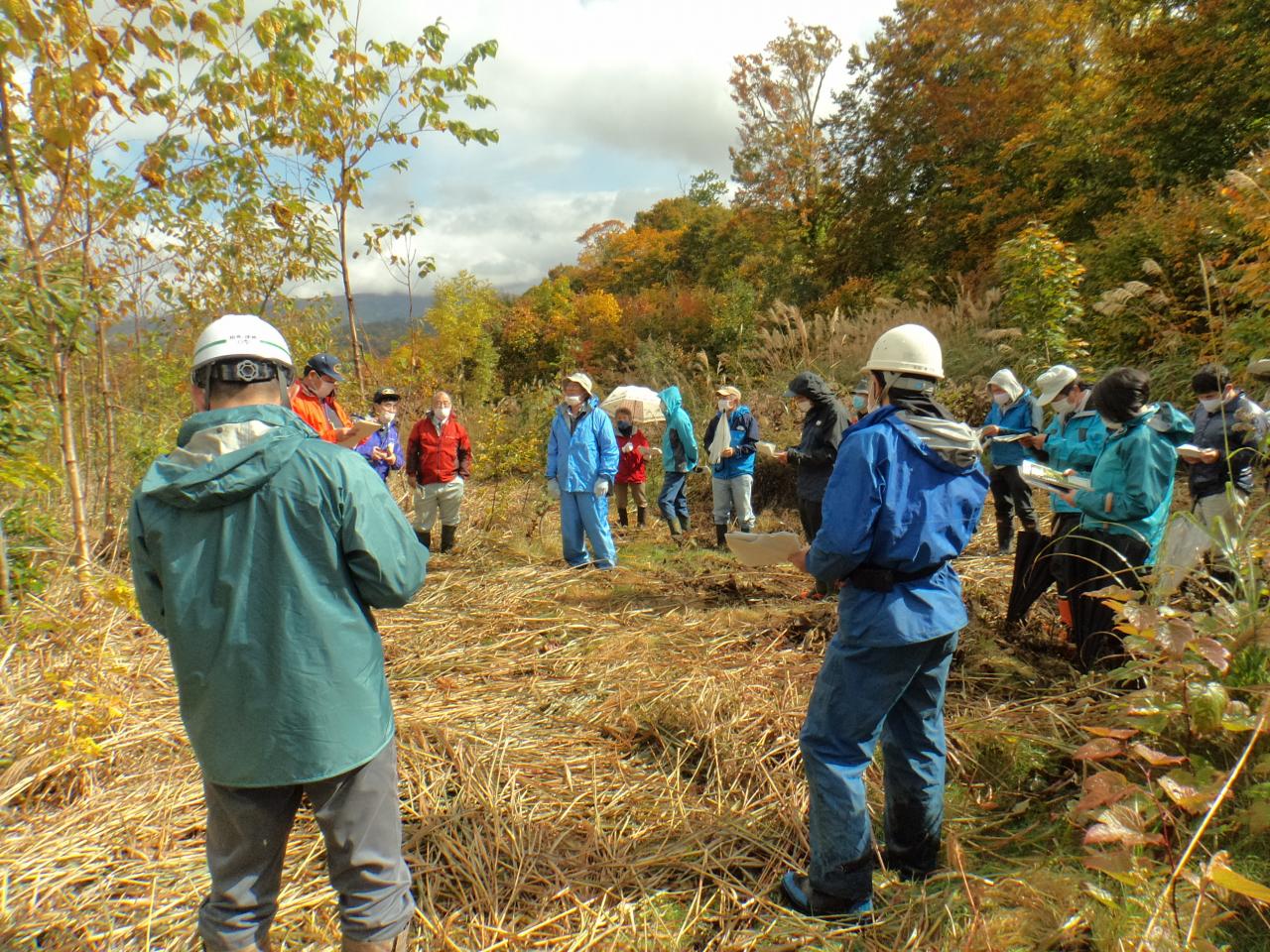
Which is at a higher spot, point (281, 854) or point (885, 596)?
point (885, 596)

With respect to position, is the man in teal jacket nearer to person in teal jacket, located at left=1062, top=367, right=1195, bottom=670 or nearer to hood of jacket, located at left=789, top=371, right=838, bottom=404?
person in teal jacket, located at left=1062, top=367, right=1195, bottom=670

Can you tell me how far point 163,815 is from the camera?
2.83 metres

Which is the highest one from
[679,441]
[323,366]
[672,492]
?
[323,366]

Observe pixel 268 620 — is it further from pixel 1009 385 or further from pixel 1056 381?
pixel 1009 385

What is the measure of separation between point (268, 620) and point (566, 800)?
5.74 ft

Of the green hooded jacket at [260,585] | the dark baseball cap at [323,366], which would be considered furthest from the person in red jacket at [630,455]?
the green hooded jacket at [260,585]

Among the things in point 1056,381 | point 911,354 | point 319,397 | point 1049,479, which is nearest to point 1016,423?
point 1056,381

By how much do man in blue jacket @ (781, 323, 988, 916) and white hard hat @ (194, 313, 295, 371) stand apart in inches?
64.3

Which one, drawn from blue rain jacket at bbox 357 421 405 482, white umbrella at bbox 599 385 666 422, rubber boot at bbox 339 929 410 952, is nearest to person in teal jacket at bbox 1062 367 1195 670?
rubber boot at bbox 339 929 410 952

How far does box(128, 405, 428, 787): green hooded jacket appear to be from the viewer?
1.74 meters

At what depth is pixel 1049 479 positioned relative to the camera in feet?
12.5

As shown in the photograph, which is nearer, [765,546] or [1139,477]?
[765,546]

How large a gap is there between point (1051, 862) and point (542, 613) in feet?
11.9

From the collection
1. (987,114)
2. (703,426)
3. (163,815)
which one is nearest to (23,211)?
(163,815)
